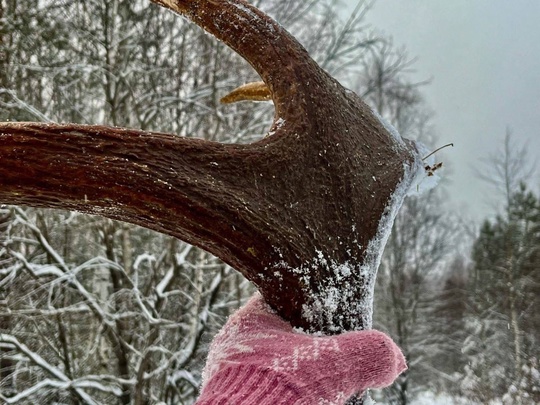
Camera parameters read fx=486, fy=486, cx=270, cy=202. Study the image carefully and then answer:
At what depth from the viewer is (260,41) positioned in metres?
0.94

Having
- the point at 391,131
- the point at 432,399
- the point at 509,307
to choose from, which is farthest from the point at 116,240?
the point at 432,399

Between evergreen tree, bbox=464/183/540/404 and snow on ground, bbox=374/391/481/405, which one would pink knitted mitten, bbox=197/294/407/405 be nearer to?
evergreen tree, bbox=464/183/540/404

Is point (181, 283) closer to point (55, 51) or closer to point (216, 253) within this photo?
point (55, 51)

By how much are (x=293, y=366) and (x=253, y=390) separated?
0.07 meters

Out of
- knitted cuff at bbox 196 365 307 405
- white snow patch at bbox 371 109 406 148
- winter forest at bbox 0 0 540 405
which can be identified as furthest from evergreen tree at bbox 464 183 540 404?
knitted cuff at bbox 196 365 307 405

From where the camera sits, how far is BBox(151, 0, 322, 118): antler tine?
0.92 metres

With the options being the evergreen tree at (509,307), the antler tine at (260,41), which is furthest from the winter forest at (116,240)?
the antler tine at (260,41)

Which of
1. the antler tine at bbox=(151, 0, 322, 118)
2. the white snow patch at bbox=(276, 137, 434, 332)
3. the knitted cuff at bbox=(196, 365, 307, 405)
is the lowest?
the knitted cuff at bbox=(196, 365, 307, 405)

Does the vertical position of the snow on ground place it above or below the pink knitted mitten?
below

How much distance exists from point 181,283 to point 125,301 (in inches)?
35.4

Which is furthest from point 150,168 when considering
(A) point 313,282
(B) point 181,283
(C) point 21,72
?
(B) point 181,283

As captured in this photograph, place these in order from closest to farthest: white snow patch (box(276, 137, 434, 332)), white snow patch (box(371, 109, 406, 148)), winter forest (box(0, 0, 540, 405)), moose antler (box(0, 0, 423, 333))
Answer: moose antler (box(0, 0, 423, 333))
white snow patch (box(276, 137, 434, 332))
white snow patch (box(371, 109, 406, 148))
winter forest (box(0, 0, 540, 405))

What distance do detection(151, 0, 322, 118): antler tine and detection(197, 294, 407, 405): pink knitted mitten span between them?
415 millimetres

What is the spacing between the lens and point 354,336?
2.54ft
